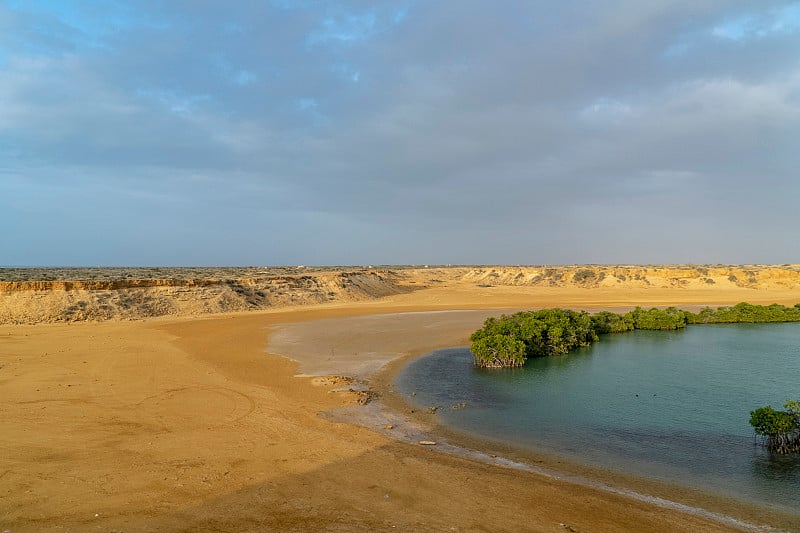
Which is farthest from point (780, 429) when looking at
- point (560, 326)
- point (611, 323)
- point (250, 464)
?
point (611, 323)

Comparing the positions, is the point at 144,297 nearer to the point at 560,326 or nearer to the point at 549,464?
the point at 560,326

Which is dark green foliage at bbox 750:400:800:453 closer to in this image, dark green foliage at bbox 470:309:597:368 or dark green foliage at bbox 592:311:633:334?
dark green foliage at bbox 470:309:597:368

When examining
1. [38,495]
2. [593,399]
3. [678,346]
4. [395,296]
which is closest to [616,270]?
[395,296]

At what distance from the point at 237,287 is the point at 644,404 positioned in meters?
37.9

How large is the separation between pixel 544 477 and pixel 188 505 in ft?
20.8

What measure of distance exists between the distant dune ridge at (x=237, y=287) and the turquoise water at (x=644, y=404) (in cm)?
2453

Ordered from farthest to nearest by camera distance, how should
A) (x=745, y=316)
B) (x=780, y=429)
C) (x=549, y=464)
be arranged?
1. (x=745, y=316)
2. (x=780, y=429)
3. (x=549, y=464)

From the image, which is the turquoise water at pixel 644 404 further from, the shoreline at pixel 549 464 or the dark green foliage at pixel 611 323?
the dark green foliage at pixel 611 323

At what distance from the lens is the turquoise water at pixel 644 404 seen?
10500 millimetres

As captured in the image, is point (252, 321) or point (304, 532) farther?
point (252, 321)

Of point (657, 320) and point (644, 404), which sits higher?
point (657, 320)

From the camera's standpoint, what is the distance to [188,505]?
7.91m

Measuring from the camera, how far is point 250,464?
9797mm

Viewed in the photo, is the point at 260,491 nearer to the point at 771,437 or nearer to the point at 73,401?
the point at 73,401
